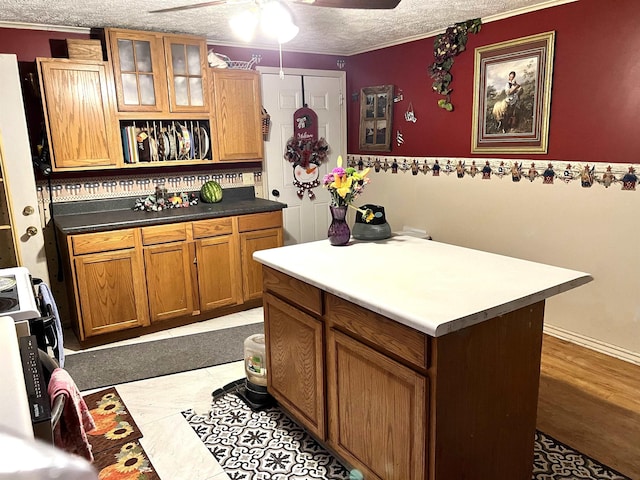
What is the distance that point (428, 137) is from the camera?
436 cm

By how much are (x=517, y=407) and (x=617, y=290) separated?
1750 millimetres

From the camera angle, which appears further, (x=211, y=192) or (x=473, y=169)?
(x=211, y=192)

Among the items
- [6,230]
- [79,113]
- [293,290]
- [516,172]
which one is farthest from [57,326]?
[516,172]

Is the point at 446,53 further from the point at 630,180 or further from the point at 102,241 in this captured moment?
the point at 102,241

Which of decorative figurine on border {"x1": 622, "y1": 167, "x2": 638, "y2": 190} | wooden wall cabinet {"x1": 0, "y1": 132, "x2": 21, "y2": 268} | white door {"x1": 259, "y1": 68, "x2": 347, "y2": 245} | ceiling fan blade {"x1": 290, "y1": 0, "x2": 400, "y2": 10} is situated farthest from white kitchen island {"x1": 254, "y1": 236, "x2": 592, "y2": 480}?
white door {"x1": 259, "y1": 68, "x2": 347, "y2": 245}

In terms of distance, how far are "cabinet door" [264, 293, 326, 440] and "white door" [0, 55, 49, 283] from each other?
6.35 ft

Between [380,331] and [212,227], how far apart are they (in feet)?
7.88

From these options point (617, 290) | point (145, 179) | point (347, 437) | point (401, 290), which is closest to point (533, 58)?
point (617, 290)

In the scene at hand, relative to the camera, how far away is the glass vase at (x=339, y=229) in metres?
2.53

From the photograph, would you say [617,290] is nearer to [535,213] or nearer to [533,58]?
[535,213]

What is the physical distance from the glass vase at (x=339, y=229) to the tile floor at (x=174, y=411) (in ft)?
3.89

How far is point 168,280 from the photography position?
376 cm

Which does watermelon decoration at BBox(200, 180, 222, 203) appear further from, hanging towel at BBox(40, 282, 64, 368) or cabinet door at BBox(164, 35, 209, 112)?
hanging towel at BBox(40, 282, 64, 368)

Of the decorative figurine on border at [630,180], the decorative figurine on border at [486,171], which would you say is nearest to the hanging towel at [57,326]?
the decorative figurine on border at [486,171]
